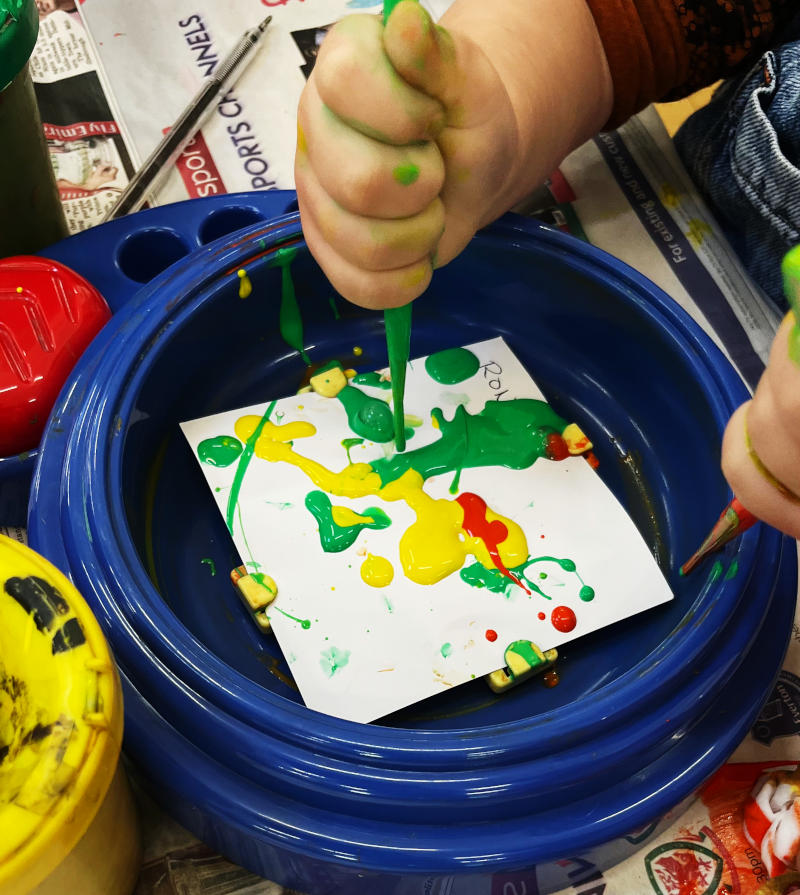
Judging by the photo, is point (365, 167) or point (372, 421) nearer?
point (365, 167)

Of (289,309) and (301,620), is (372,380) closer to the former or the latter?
(289,309)

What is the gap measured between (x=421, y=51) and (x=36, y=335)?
0.31m

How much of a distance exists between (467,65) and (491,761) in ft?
1.10

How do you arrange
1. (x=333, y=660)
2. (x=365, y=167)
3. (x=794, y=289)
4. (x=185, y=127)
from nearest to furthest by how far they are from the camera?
(x=794, y=289) < (x=365, y=167) < (x=333, y=660) < (x=185, y=127)

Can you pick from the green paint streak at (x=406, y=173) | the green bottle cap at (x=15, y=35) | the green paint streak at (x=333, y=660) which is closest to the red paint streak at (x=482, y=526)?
the green paint streak at (x=333, y=660)

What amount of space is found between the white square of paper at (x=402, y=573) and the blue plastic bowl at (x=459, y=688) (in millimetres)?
20

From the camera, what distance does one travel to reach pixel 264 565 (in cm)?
53

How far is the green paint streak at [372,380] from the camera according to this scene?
62cm

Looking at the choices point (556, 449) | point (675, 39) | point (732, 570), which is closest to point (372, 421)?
point (556, 449)

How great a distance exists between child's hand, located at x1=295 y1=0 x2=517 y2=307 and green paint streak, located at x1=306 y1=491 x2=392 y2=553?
149 mm

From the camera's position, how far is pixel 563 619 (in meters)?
0.53

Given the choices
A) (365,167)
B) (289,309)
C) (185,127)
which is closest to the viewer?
(365,167)

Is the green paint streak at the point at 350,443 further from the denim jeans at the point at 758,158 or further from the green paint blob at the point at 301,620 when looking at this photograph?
the denim jeans at the point at 758,158

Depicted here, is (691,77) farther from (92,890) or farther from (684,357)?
(92,890)
